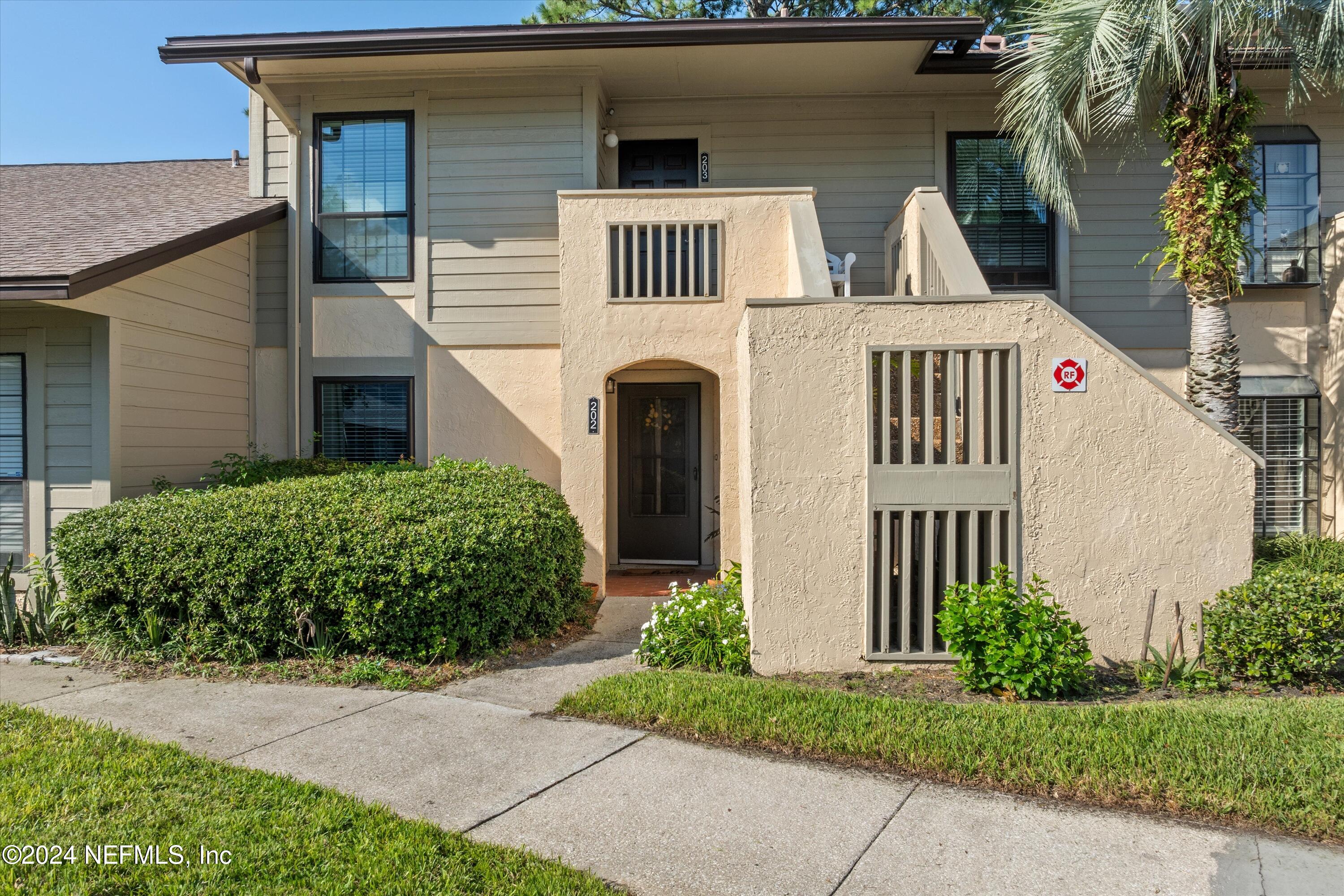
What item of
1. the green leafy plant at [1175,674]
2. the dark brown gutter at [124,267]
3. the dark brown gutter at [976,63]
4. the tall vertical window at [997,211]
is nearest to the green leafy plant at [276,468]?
the dark brown gutter at [124,267]

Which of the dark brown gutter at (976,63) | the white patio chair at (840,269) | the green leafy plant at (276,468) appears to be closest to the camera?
the green leafy plant at (276,468)

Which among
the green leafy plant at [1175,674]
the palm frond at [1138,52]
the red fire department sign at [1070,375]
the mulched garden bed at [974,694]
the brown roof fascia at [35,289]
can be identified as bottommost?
the mulched garden bed at [974,694]

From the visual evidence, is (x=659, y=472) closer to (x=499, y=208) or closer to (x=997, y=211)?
(x=499, y=208)

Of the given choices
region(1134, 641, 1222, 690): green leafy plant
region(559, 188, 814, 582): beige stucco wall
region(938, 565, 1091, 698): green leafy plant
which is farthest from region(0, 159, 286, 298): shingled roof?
region(1134, 641, 1222, 690): green leafy plant

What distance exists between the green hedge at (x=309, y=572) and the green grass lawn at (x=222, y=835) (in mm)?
1603

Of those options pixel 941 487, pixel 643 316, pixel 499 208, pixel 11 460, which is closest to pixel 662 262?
pixel 643 316

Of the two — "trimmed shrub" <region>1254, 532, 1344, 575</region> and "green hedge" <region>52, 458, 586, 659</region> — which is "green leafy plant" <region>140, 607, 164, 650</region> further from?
"trimmed shrub" <region>1254, 532, 1344, 575</region>

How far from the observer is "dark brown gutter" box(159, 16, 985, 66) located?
26.6ft

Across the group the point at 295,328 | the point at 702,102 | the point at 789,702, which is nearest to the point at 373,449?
the point at 295,328

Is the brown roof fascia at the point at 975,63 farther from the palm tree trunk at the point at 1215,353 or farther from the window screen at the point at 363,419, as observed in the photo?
the window screen at the point at 363,419

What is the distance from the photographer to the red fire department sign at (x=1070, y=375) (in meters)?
5.10

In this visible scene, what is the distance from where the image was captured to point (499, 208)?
Result: 913 cm

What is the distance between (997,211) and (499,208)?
19.8ft

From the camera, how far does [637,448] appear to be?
9734mm
